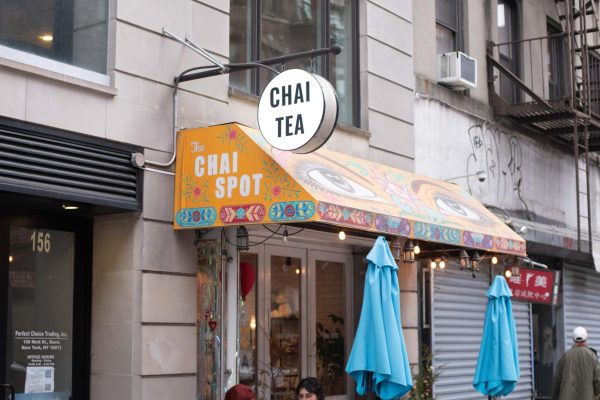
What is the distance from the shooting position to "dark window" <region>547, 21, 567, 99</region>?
1919 centimetres

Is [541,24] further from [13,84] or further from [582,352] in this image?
[13,84]

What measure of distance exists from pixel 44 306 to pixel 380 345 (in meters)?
3.32

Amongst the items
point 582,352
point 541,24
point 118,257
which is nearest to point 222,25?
point 118,257

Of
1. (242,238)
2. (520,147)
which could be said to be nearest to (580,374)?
(520,147)

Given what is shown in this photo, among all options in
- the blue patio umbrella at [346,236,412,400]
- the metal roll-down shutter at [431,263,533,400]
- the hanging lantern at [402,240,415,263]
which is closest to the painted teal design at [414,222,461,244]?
the hanging lantern at [402,240,415,263]

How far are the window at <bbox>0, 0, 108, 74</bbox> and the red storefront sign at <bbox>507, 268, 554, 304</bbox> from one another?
8.80 meters

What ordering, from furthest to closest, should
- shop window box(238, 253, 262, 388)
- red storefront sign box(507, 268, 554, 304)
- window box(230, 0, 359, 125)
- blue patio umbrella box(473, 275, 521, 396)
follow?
1. red storefront sign box(507, 268, 554, 304)
2. blue patio umbrella box(473, 275, 521, 396)
3. shop window box(238, 253, 262, 388)
4. window box(230, 0, 359, 125)

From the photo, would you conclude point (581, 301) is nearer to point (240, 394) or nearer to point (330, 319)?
point (330, 319)

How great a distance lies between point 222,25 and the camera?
11016 millimetres

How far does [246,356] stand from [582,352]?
195 inches

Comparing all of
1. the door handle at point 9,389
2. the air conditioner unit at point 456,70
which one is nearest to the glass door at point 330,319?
the air conditioner unit at point 456,70

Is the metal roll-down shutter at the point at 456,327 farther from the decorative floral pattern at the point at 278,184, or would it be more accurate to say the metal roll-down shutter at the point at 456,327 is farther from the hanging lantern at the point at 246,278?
the decorative floral pattern at the point at 278,184

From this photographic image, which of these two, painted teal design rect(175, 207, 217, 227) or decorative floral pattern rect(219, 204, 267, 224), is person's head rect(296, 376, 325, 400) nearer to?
decorative floral pattern rect(219, 204, 267, 224)

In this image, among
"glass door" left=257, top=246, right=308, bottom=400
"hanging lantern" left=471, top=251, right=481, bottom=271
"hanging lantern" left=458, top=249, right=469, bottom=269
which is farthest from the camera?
"hanging lantern" left=471, top=251, right=481, bottom=271
